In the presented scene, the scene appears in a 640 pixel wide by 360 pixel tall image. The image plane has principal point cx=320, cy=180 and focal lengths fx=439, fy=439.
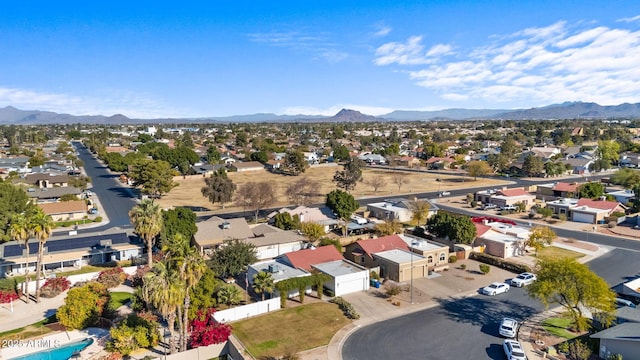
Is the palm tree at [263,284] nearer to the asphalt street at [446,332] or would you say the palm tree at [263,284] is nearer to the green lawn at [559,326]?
the asphalt street at [446,332]

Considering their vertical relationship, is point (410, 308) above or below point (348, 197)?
below

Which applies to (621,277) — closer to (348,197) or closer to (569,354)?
(569,354)

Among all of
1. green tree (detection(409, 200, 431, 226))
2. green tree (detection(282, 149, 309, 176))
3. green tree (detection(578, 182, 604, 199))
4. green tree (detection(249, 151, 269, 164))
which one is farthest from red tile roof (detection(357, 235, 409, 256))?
green tree (detection(249, 151, 269, 164))

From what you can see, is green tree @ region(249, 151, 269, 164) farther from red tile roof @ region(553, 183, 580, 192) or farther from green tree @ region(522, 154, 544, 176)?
red tile roof @ region(553, 183, 580, 192)

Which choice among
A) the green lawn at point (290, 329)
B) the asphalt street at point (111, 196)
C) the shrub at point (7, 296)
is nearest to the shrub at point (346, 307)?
the green lawn at point (290, 329)

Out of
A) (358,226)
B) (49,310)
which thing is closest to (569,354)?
(358,226)

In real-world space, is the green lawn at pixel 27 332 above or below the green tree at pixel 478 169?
below
